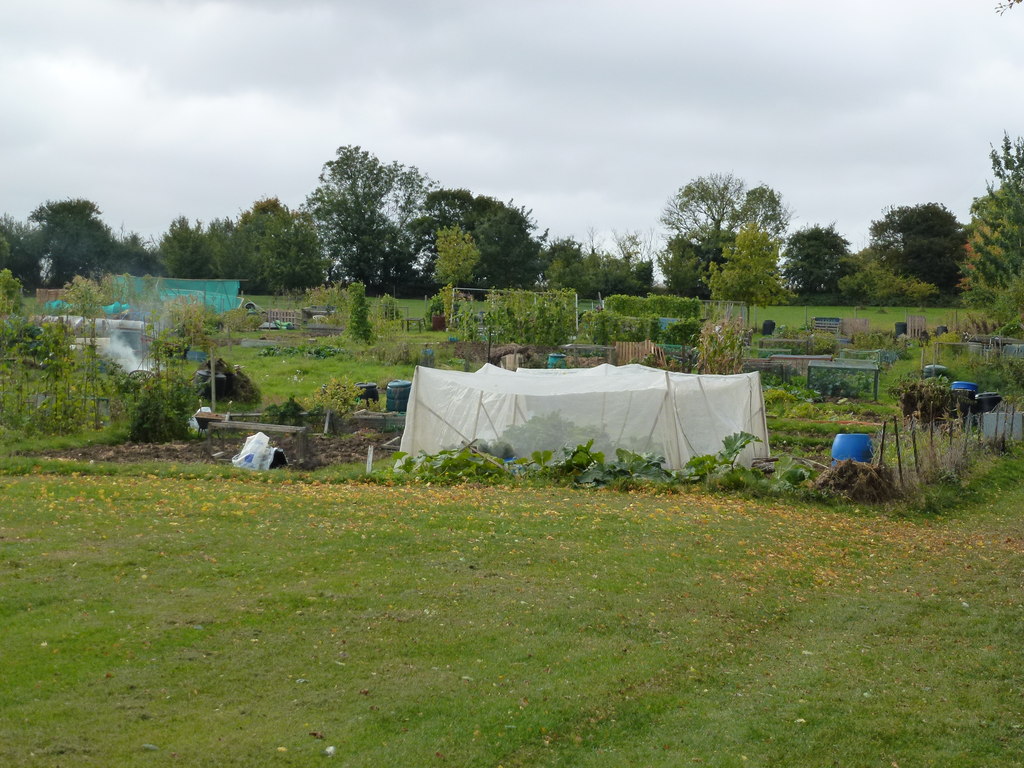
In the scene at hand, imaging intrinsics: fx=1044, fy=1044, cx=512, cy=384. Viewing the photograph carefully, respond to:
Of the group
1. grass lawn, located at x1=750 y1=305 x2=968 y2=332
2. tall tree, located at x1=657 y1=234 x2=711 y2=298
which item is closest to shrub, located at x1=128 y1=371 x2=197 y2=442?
grass lawn, located at x1=750 y1=305 x2=968 y2=332

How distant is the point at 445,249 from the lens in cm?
6662

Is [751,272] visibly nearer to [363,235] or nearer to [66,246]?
[363,235]

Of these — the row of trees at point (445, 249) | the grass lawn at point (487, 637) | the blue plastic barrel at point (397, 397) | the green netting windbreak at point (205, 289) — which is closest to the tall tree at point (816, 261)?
the row of trees at point (445, 249)

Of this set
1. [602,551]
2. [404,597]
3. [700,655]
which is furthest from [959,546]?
[404,597]

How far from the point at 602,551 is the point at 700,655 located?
2.82 m

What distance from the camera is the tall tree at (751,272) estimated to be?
167ft

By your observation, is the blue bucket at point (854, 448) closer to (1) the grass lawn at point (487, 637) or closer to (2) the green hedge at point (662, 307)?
(1) the grass lawn at point (487, 637)

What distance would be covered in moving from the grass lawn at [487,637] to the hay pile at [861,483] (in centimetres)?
179

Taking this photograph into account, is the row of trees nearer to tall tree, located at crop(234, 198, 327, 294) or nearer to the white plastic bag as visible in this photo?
tall tree, located at crop(234, 198, 327, 294)

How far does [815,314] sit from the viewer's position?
6550cm

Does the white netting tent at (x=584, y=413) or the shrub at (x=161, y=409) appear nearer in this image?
the white netting tent at (x=584, y=413)

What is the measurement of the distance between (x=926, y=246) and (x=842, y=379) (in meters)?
46.2

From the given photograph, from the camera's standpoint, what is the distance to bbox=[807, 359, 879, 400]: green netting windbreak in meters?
26.5

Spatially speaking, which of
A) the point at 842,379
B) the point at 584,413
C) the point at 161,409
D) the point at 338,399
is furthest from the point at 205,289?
the point at 584,413
